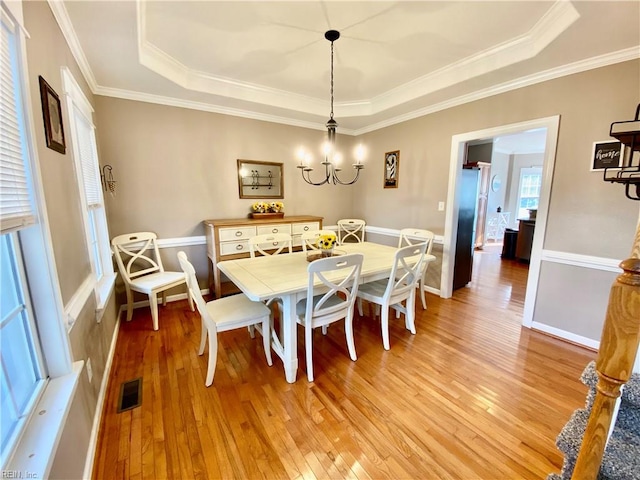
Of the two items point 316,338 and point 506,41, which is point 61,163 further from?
point 506,41

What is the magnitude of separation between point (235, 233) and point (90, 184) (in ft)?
4.69

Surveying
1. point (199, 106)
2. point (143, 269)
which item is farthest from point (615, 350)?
point (199, 106)

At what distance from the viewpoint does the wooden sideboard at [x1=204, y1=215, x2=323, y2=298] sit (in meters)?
3.28

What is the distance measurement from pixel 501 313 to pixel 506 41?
2725 mm

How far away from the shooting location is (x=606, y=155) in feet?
7.39

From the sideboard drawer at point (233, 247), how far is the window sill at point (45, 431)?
2125 millimetres

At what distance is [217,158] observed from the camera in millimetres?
3561

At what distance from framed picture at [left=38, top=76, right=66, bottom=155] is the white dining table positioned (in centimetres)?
126

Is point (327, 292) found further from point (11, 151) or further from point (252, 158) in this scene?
point (252, 158)

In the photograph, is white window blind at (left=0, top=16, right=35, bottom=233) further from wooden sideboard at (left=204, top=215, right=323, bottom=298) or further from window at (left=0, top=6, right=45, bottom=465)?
wooden sideboard at (left=204, top=215, right=323, bottom=298)

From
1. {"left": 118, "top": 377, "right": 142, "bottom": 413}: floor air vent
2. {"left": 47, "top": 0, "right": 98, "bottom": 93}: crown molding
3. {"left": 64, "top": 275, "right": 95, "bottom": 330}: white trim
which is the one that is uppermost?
{"left": 47, "top": 0, "right": 98, "bottom": 93}: crown molding

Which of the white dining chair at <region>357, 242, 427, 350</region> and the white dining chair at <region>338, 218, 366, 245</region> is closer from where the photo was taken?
the white dining chair at <region>357, 242, 427, 350</region>

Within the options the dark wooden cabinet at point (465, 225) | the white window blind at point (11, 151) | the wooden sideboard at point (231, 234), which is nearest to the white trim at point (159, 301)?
the wooden sideboard at point (231, 234)

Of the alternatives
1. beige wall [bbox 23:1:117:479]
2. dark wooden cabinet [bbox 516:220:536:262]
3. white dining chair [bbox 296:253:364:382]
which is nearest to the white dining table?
white dining chair [bbox 296:253:364:382]
